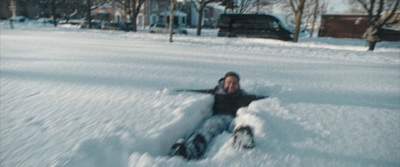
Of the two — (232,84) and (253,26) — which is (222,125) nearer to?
(232,84)

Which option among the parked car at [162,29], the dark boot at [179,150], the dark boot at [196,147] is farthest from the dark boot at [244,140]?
the parked car at [162,29]

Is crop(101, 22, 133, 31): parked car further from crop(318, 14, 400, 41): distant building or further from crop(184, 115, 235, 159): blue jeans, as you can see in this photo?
crop(184, 115, 235, 159): blue jeans

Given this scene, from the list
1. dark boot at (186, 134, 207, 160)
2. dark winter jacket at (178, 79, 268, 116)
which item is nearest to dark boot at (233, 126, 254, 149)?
dark boot at (186, 134, 207, 160)

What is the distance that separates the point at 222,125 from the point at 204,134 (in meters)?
0.44

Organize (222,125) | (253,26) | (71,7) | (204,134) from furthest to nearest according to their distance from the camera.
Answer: (71,7)
(253,26)
(222,125)
(204,134)

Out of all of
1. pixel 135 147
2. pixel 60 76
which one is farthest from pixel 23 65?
pixel 135 147

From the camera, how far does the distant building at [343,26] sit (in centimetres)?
1961

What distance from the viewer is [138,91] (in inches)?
124

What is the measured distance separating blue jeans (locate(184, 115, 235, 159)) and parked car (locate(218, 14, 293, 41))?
11694 millimetres

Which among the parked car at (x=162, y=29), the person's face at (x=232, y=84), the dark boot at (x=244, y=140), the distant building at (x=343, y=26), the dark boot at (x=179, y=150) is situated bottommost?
the dark boot at (x=179, y=150)

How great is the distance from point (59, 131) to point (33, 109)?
682 mm

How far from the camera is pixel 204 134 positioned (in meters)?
2.01

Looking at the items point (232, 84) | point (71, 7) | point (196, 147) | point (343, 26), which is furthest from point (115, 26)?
point (196, 147)

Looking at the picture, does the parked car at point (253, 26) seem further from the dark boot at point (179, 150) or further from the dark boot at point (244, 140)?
the dark boot at point (179, 150)
